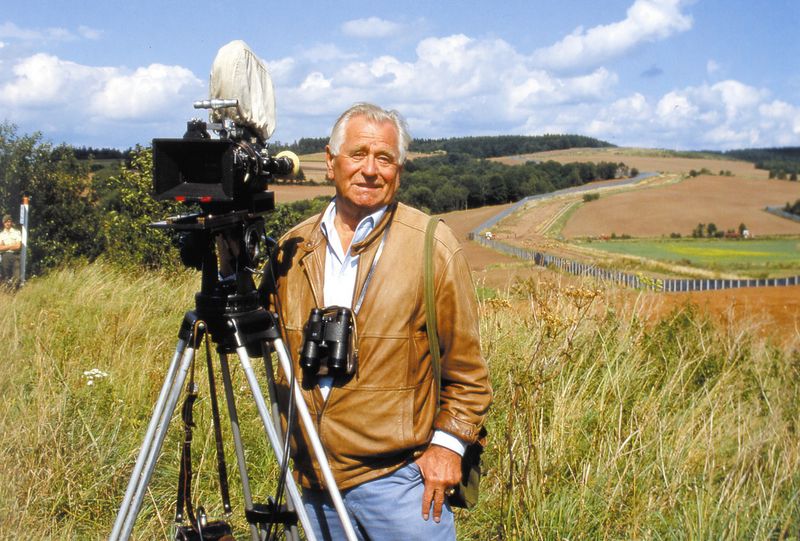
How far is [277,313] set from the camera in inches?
77.1

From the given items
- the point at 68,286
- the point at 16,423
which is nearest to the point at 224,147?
the point at 16,423

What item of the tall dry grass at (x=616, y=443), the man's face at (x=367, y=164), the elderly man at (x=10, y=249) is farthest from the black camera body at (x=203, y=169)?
the elderly man at (x=10, y=249)

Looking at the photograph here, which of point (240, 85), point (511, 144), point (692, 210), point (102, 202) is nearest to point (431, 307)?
point (240, 85)

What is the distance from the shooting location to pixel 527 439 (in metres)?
3.29

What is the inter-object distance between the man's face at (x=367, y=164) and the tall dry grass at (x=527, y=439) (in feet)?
3.70

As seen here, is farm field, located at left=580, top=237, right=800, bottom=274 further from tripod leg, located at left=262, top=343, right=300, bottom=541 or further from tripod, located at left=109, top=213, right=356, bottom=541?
tripod, located at left=109, top=213, right=356, bottom=541

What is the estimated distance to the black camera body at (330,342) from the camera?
1.76m

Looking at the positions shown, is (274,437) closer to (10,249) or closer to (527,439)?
(527,439)

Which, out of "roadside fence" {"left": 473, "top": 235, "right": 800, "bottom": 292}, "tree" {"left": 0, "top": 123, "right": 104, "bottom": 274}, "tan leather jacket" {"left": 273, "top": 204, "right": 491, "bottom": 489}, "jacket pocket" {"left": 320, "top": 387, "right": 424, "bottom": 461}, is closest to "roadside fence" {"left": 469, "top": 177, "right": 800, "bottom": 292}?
"roadside fence" {"left": 473, "top": 235, "right": 800, "bottom": 292}

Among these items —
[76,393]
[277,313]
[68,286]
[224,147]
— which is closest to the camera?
[224,147]

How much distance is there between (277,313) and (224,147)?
1.71 feet

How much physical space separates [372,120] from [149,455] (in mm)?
1077

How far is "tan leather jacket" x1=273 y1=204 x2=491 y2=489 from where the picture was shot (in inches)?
72.2

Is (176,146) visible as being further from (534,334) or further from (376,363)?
(534,334)
